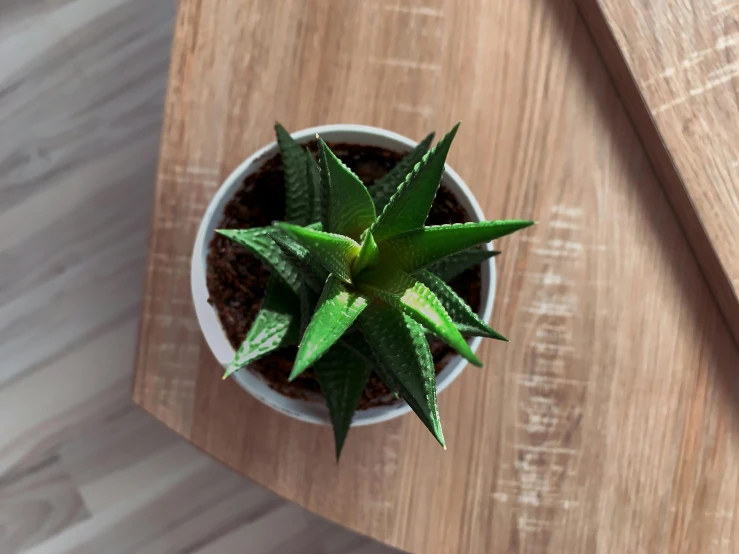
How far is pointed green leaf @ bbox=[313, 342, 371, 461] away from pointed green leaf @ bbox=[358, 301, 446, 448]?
0.34 ft

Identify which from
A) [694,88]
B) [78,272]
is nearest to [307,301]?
[694,88]

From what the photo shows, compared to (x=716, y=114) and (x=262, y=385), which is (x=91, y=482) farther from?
(x=716, y=114)

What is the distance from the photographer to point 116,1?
3.38ft

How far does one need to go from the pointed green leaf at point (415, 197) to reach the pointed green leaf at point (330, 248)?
0.02 meters

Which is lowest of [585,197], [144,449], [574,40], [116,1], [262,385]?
[144,449]

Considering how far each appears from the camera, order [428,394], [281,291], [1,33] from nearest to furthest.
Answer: [428,394] < [281,291] < [1,33]

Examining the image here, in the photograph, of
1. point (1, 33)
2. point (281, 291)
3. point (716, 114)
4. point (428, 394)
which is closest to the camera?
point (428, 394)

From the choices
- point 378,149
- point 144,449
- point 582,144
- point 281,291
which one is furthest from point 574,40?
point 144,449

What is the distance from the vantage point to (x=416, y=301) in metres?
0.35

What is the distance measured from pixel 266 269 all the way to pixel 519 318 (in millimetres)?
241

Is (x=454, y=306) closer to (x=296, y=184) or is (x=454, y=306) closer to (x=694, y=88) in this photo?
(x=296, y=184)

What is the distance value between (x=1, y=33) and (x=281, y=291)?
825 mm

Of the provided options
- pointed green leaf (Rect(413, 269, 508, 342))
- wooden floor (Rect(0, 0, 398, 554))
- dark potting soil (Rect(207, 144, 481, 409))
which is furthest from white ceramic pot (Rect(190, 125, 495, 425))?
wooden floor (Rect(0, 0, 398, 554))

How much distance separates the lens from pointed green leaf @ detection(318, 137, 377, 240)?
0.37 metres
